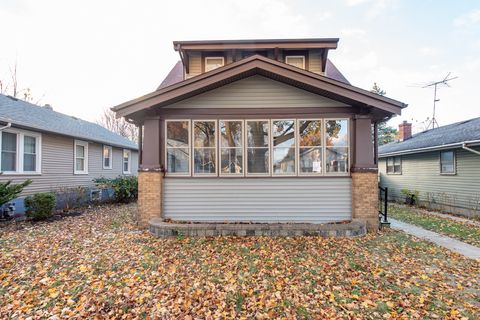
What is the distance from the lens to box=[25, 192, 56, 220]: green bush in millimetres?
8123

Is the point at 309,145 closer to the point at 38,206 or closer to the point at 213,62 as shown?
the point at 213,62

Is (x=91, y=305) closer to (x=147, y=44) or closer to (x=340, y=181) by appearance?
(x=340, y=181)

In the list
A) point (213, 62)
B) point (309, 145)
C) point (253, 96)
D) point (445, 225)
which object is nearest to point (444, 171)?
point (445, 225)

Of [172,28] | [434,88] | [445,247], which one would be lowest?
[445,247]

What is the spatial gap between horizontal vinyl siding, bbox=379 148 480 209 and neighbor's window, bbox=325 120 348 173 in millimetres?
6844

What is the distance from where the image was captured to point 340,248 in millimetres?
5477

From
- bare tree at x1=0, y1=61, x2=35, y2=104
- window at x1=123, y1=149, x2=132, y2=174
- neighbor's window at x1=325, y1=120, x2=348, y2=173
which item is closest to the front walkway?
neighbor's window at x1=325, y1=120, x2=348, y2=173

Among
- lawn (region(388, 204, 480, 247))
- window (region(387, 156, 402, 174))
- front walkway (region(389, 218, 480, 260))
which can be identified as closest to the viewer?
front walkway (region(389, 218, 480, 260))

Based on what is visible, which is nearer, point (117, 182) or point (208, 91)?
point (208, 91)

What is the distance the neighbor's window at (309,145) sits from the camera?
704 centimetres

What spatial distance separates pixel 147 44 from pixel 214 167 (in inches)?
544

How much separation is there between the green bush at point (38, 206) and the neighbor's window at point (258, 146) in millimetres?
7156

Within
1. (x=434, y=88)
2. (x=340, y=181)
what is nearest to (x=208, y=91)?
(x=340, y=181)

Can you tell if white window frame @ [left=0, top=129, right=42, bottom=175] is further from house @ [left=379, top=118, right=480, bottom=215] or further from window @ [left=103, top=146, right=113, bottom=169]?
house @ [left=379, top=118, right=480, bottom=215]
